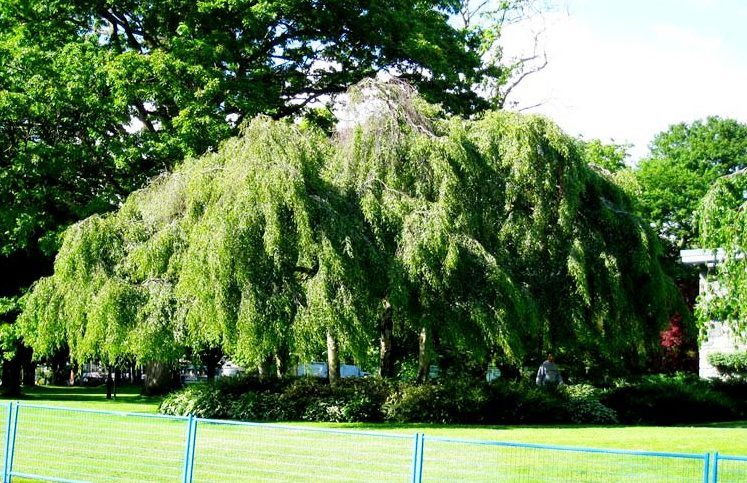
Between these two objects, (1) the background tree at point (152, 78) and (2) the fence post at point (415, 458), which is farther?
(1) the background tree at point (152, 78)

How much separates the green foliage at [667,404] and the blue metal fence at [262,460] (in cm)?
959

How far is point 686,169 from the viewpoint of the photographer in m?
52.4

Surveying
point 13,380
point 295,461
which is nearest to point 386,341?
point 295,461

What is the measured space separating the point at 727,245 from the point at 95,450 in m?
9.89

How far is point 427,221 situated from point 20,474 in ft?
34.7

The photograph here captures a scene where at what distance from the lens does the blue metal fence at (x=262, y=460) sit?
927 centimetres

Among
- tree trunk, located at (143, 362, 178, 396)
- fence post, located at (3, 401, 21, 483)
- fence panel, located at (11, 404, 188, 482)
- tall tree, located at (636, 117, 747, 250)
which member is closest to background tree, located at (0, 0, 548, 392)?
tree trunk, located at (143, 362, 178, 396)

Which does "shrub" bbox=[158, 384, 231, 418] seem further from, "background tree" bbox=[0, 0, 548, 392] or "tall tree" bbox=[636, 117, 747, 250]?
"tall tree" bbox=[636, 117, 747, 250]

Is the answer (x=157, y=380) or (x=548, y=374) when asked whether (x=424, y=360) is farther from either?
(x=157, y=380)

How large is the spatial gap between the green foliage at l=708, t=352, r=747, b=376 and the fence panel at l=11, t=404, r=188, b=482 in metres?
19.7

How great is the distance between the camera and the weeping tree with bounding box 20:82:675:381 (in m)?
18.4

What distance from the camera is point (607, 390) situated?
23234mm

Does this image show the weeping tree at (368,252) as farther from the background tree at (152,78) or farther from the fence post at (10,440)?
the fence post at (10,440)

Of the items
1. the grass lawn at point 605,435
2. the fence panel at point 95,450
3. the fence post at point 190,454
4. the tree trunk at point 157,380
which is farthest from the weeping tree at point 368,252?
the tree trunk at point 157,380
